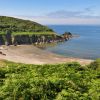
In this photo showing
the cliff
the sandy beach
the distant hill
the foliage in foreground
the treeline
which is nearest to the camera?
the foliage in foreground

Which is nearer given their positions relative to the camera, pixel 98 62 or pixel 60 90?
pixel 60 90

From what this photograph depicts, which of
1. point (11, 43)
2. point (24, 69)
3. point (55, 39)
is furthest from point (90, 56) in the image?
point (24, 69)

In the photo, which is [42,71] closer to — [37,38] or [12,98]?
[12,98]

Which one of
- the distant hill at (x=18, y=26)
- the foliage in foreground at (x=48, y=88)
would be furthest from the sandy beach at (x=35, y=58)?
the distant hill at (x=18, y=26)

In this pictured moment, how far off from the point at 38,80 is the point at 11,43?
377ft

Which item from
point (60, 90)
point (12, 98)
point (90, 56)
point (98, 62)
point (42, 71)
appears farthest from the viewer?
point (90, 56)

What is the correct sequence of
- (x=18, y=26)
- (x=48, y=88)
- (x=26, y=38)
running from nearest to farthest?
(x=48, y=88) < (x=26, y=38) < (x=18, y=26)

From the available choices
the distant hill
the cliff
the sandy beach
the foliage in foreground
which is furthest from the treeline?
the foliage in foreground

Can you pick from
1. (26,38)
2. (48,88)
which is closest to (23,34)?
(26,38)

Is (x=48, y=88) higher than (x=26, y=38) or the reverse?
higher

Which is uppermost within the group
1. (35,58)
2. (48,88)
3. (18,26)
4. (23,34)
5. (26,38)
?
(18,26)

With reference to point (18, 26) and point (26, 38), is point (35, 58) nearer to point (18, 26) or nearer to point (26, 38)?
point (26, 38)

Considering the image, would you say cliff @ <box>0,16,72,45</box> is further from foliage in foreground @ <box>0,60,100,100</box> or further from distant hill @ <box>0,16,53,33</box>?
foliage in foreground @ <box>0,60,100,100</box>

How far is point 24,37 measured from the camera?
14788 cm
